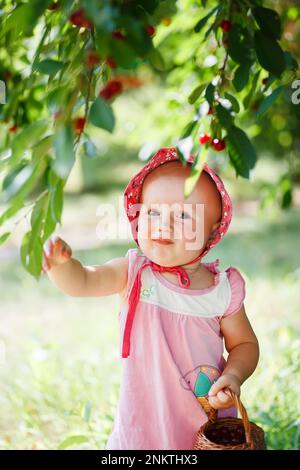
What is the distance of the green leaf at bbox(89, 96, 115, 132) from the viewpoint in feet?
3.91

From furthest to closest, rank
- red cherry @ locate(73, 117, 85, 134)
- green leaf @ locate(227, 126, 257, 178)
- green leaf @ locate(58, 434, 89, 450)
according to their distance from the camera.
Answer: green leaf @ locate(58, 434, 89, 450) < green leaf @ locate(227, 126, 257, 178) < red cherry @ locate(73, 117, 85, 134)

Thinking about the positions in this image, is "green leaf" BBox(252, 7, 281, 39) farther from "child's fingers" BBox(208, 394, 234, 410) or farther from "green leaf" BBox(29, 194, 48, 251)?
"child's fingers" BBox(208, 394, 234, 410)

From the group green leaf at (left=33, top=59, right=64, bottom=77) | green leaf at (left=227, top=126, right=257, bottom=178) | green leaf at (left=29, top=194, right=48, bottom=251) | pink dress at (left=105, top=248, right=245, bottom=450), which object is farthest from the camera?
pink dress at (left=105, top=248, right=245, bottom=450)

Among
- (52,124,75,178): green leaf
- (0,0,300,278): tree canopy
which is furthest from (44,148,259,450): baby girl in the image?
(52,124,75,178): green leaf

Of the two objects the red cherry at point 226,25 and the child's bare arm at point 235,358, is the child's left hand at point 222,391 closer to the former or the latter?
the child's bare arm at point 235,358

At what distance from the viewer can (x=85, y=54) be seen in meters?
1.32

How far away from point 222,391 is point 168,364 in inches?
7.2

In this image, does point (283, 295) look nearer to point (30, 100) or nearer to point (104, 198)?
point (30, 100)

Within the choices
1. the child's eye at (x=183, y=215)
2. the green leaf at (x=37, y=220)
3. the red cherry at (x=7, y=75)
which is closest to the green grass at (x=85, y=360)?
the child's eye at (x=183, y=215)

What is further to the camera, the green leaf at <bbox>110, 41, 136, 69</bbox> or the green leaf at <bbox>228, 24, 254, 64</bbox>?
the green leaf at <bbox>228, 24, 254, 64</bbox>

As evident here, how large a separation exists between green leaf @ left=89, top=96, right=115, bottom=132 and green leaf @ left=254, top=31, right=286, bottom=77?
0.57m

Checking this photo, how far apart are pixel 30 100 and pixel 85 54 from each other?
1448mm

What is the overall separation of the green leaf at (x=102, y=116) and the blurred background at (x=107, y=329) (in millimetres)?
387

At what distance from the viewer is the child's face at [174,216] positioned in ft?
6.24
